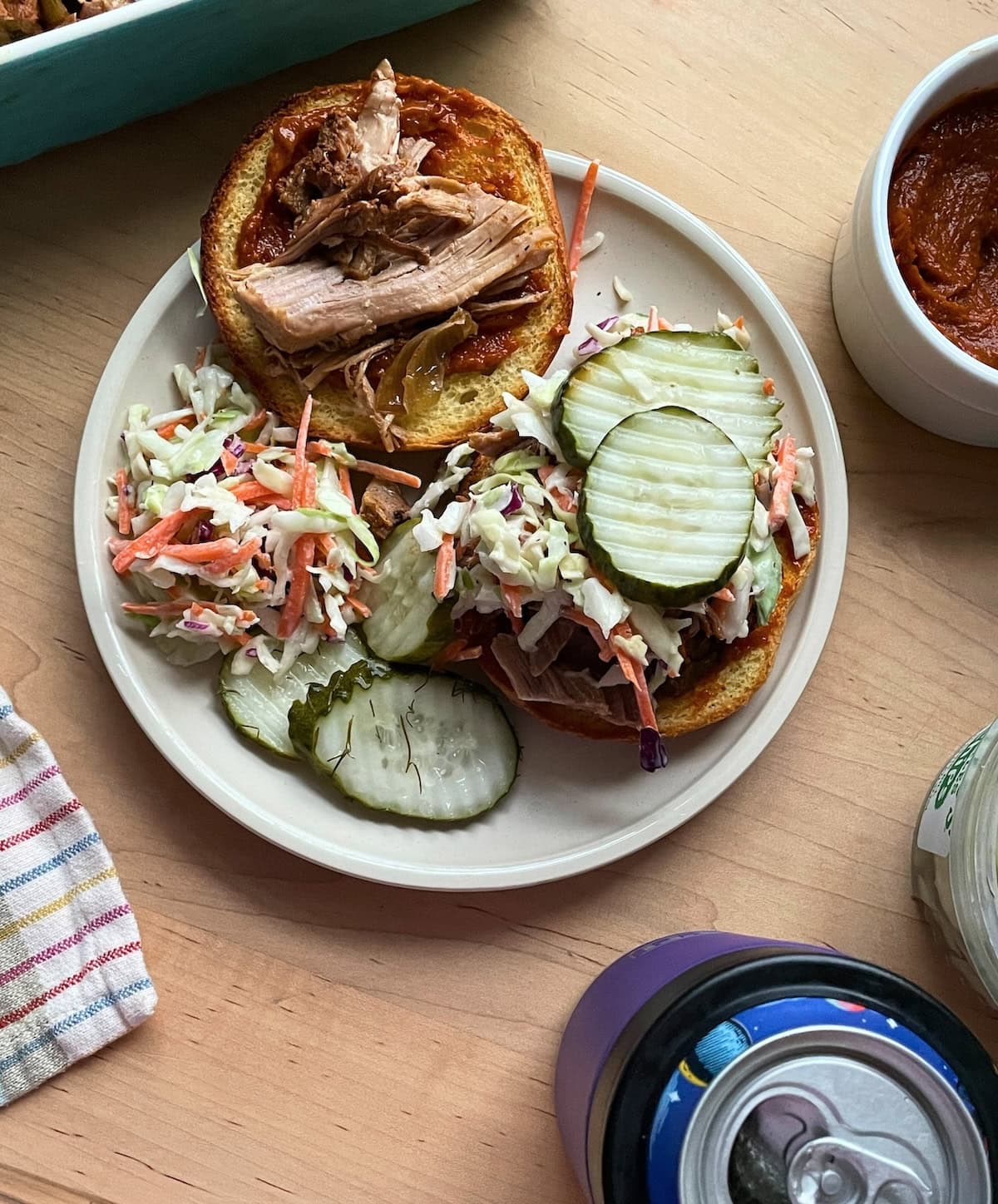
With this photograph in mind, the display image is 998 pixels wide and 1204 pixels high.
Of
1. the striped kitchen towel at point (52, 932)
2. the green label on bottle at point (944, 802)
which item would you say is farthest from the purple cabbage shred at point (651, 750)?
the striped kitchen towel at point (52, 932)

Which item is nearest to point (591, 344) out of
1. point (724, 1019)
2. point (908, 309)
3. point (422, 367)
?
point (422, 367)

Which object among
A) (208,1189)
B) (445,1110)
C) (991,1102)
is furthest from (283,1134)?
(991,1102)

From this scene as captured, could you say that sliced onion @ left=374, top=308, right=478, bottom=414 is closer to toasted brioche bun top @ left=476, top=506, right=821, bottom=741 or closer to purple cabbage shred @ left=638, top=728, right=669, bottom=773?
toasted brioche bun top @ left=476, top=506, right=821, bottom=741

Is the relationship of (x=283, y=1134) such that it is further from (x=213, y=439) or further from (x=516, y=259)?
(x=516, y=259)

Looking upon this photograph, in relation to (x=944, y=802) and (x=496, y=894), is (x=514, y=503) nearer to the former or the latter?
(x=496, y=894)

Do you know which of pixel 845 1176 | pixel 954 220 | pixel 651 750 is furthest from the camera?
pixel 954 220

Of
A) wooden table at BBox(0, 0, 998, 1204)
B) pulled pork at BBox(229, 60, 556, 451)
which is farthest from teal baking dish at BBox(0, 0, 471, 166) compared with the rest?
pulled pork at BBox(229, 60, 556, 451)
